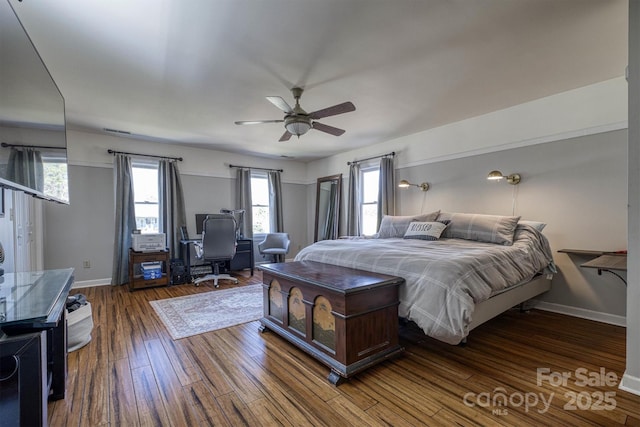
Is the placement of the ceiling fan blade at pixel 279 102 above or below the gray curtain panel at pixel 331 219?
above

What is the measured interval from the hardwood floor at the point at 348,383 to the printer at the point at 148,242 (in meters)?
1.95

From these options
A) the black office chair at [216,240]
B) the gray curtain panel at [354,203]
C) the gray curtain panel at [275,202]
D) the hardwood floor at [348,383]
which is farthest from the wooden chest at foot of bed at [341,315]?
the gray curtain panel at [275,202]

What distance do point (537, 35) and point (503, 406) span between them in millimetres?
2566

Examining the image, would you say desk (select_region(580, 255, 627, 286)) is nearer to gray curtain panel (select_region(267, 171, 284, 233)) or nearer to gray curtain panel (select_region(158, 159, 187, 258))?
gray curtain panel (select_region(267, 171, 284, 233))

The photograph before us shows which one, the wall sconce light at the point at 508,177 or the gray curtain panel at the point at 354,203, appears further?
the gray curtain panel at the point at 354,203

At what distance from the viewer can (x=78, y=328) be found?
2484mm

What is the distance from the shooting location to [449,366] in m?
2.11

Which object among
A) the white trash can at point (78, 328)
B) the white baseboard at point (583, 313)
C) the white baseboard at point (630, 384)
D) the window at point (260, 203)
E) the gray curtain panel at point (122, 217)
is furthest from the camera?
the window at point (260, 203)

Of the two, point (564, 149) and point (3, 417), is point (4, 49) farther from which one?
point (564, 149)

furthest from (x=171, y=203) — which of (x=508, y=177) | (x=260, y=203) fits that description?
(x=508, y=177)

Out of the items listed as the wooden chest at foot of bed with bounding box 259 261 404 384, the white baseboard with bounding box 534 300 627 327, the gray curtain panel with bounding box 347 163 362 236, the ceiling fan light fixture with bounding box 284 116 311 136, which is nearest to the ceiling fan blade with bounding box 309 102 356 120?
the ceiling fan light fixture with bounding box 284 116 311 136

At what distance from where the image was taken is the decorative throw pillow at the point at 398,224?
156 inches

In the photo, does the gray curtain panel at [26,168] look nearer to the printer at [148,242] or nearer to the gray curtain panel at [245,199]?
the printer at [148,242]

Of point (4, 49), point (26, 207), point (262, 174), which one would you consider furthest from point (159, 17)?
point (262, 174)
